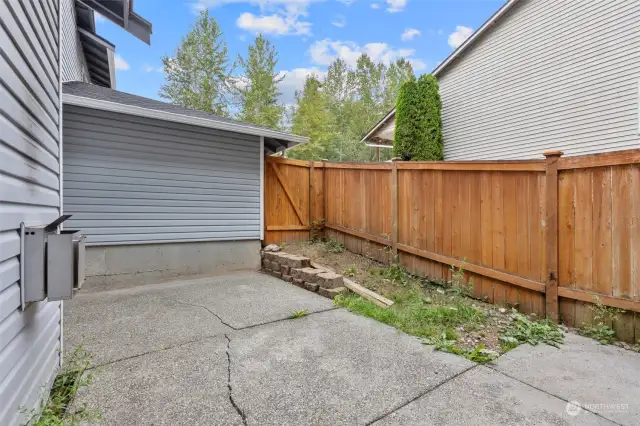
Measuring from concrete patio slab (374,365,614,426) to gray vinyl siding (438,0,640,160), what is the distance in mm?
6111

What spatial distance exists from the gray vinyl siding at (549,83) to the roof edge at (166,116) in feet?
17.6

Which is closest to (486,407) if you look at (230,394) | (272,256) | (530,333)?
(530,333)

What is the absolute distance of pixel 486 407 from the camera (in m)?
1.93

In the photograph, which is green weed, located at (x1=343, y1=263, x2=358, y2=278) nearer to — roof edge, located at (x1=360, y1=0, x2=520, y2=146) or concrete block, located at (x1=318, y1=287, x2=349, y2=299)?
concrete block, located at (x1=318, y1=287, x2=349, y2=299)

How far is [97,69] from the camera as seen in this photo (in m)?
8.57

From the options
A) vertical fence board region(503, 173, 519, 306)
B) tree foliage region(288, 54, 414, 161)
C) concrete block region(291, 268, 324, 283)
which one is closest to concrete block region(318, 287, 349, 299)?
concrete block region(291, 268, 324, 283)

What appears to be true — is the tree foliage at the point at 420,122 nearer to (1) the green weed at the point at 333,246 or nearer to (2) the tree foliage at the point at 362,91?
(1) the green weed at the point at 333,246

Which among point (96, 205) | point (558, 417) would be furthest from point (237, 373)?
point (96, 205)

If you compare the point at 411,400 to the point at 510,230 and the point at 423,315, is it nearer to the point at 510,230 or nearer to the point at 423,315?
the point at 423,315

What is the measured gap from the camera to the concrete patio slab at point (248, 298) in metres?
3.54

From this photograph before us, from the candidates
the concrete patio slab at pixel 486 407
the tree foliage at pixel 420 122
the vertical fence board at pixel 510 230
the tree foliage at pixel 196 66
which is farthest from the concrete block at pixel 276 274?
the tree foliage at pixel 196 66

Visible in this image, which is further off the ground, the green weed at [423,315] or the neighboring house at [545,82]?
the neighboring house at [545,82]

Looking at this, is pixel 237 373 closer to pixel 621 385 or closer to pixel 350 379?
pixel 350 379

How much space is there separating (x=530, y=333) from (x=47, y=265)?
12.5 ft
